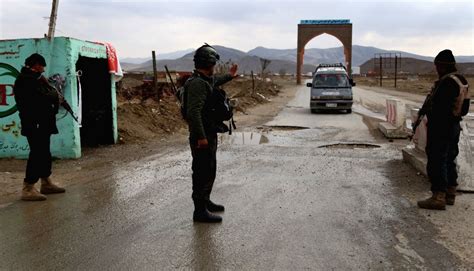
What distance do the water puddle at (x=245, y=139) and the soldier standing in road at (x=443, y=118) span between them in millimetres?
6052

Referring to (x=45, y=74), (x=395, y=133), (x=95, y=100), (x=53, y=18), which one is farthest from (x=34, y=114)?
(x=395, y=133)

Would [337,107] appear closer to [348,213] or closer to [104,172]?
[104,172]

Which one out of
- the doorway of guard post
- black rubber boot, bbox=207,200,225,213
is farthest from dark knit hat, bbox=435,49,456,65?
the doorway of guard post

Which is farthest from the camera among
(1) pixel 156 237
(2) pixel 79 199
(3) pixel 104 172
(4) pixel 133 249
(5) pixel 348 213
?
(3) pixel 104 172

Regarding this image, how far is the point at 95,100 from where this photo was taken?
10.9 m

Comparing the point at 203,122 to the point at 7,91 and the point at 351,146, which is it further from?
the point at 351,146

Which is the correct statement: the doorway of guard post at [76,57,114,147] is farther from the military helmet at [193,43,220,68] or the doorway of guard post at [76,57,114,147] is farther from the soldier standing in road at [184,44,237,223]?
the military helmet at [193,43,220,68]

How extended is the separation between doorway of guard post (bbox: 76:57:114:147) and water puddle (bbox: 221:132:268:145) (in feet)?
9.43

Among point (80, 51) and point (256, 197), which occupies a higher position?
point (80, 51)

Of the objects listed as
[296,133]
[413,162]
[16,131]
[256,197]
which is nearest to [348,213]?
[256,197]

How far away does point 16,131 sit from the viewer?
8.92 m

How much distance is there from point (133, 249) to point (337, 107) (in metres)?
16.8

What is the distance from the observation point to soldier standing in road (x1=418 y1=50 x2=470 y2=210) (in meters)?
5.54

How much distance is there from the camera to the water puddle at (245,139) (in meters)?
11.6
